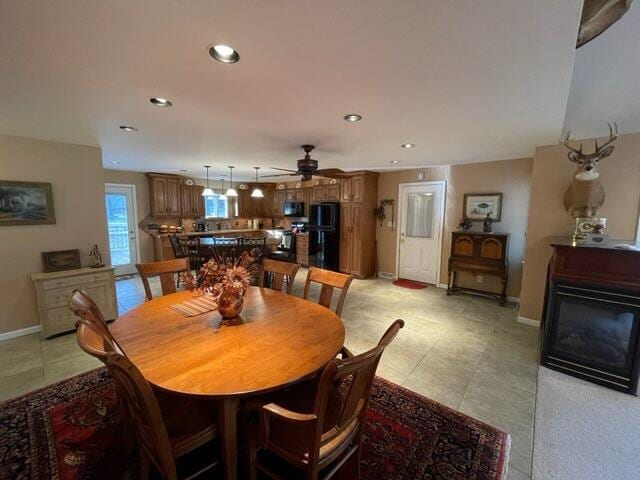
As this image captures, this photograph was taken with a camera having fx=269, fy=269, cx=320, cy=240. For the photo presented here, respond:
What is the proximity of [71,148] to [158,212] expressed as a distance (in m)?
2.93

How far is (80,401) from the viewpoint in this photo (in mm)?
2078

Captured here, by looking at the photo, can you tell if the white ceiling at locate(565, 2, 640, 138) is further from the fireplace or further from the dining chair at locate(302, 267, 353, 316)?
the dining chair at locate(302, 267, 353, 316)

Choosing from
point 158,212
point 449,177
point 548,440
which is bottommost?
point 548,440

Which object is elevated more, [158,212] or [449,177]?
[449,177]

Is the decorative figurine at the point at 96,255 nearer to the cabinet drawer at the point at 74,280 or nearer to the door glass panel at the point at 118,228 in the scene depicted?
the cabinet drawer at the point at 74,280

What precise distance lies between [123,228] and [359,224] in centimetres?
516

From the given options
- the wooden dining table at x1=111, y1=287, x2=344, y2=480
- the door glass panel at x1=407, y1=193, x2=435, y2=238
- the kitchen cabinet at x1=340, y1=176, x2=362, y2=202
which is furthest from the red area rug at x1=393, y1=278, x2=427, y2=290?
the wooden dining table at x1=111, y1=287, x2=344, y2=480

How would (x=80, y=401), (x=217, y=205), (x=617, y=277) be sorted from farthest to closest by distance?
(x=217, y=205), (x=617, y=277), (x=80, y=401)

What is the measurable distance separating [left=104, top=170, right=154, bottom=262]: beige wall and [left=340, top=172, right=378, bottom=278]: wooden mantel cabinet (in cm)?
443

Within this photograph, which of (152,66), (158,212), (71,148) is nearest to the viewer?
(152,66)

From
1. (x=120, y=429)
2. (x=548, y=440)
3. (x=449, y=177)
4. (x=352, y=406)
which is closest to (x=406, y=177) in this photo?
(x=449, y=177)

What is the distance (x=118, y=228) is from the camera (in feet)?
19.2

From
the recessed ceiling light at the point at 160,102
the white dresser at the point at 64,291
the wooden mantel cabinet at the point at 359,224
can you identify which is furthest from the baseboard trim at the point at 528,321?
the white dresser at the point at 64,291

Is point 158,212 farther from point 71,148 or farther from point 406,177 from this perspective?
point 406,177
